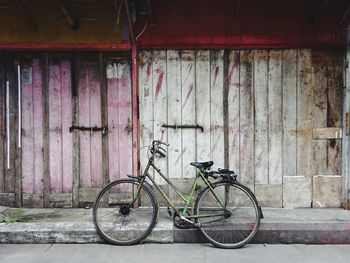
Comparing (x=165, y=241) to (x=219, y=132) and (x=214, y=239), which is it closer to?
(x=214, y=239)

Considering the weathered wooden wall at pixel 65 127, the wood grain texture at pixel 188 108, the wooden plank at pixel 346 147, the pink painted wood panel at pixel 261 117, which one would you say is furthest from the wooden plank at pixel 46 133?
the wooden plank at pixel 346 147

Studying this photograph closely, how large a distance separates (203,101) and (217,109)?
0.25 metres

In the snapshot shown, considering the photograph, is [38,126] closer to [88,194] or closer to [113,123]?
[113,123]

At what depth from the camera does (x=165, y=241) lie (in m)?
Answer: 6.05

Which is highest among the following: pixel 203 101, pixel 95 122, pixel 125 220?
pixel 203 101

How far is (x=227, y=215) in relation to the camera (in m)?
6.04

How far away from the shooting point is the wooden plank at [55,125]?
7.07m

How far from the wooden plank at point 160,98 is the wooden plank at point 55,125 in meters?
1.49

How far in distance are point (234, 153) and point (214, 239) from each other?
1608 millimetres

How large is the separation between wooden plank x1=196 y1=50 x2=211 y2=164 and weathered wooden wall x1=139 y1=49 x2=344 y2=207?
2 cm

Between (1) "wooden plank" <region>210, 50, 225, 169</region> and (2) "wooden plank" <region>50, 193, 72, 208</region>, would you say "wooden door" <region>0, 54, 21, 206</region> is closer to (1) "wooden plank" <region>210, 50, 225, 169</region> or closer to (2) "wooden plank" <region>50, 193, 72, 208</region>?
(2) "wooden plank" <region>50, 193, 72, 208</region>

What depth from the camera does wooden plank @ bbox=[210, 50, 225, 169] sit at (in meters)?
7.00

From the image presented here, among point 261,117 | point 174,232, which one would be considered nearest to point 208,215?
point 174,232

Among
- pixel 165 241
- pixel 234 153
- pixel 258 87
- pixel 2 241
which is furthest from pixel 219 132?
pixel 2 241
